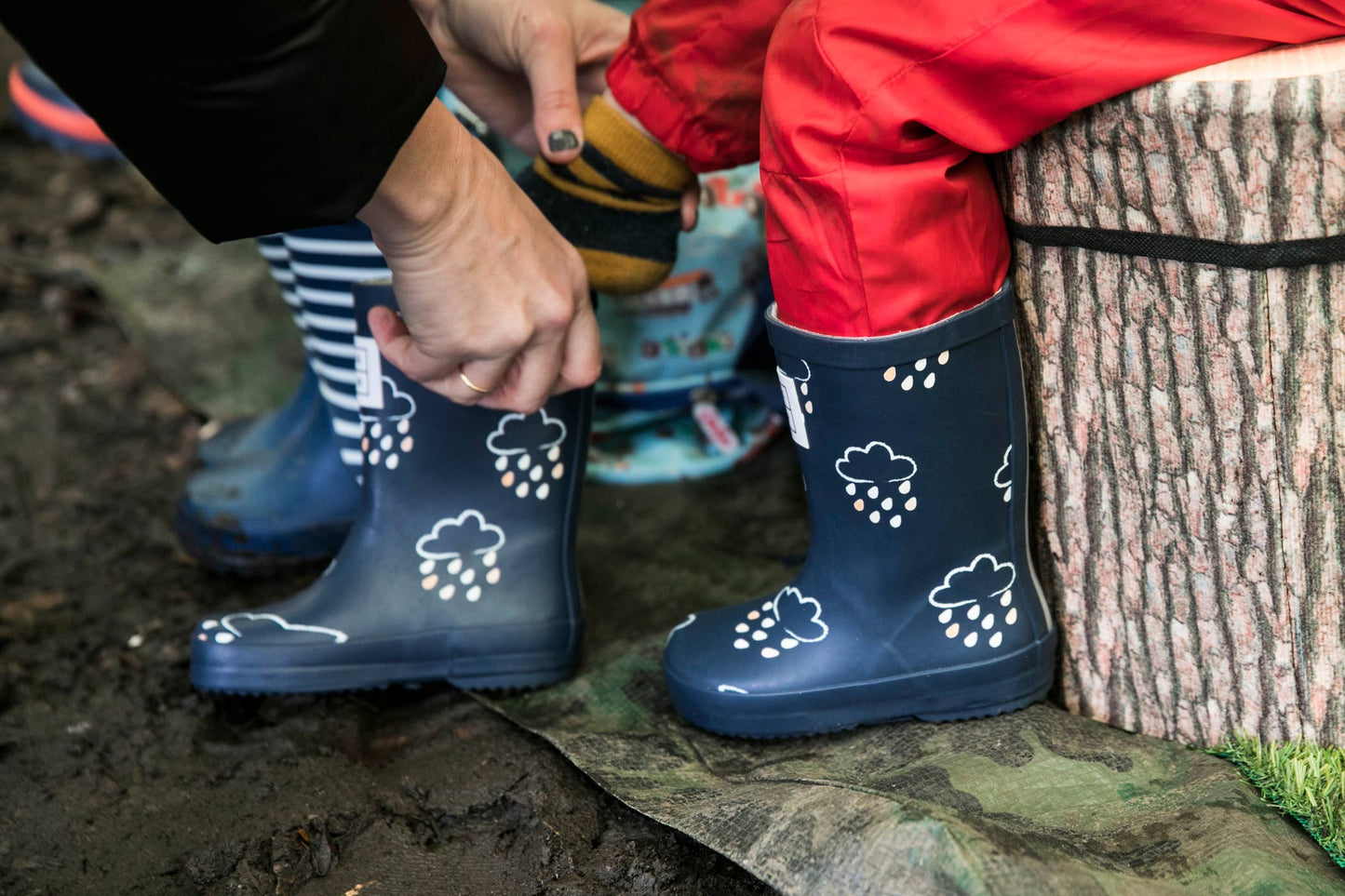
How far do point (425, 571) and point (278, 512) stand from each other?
43 cm

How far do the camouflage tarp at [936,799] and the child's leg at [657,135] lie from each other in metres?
0.46

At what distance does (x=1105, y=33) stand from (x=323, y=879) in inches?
36.7

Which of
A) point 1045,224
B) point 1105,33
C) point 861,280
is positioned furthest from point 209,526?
point 1105,33

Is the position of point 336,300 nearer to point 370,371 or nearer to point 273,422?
point 370,371

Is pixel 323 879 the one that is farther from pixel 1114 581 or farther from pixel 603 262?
pixel 1114 581

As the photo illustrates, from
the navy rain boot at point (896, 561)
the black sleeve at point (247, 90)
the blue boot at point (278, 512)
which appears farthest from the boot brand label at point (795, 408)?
the blue boot at point (278, 512)

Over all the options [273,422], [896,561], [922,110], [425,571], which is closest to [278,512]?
[273,422]

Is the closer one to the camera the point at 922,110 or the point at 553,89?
the point at 922,110

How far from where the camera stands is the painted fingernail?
1143 millimetres

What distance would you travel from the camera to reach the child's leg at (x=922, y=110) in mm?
821

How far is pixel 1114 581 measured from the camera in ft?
3.50

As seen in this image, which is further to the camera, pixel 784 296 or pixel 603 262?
pixel 603 262

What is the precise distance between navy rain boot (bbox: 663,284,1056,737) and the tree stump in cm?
6

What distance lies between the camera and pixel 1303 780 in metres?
0.97
